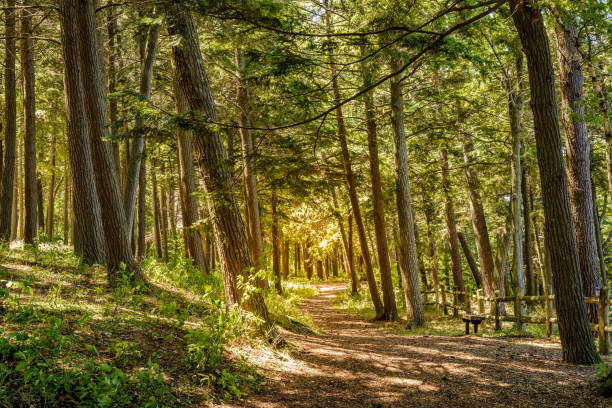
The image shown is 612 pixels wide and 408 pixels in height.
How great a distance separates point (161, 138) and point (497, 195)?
18.0 meters

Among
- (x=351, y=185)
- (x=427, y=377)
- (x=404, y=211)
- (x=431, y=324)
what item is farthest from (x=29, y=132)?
(x=431, y=324)

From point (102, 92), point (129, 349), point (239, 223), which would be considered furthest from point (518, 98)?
point (129, 349)

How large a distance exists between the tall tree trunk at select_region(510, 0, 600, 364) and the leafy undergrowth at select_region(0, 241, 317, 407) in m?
5.16

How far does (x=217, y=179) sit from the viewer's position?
6.73 m

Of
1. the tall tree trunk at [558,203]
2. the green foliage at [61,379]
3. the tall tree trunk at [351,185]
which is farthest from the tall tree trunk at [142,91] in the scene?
the tall tree trunk at [558,203]

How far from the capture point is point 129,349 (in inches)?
183

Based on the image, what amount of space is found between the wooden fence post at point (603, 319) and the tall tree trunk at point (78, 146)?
1109 cm

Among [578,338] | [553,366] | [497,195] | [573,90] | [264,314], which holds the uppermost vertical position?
[573,90]

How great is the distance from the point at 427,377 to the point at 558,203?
3.64 metres

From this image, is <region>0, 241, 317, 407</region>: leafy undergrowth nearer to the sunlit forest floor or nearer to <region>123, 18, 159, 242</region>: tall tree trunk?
the sunlit forest floor

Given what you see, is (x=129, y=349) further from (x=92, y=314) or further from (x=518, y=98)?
(x=518, y=98)

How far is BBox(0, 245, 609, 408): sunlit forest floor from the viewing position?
144 inches

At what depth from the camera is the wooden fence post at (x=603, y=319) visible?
8.27 metres

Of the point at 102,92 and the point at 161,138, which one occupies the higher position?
the point at 102,92
